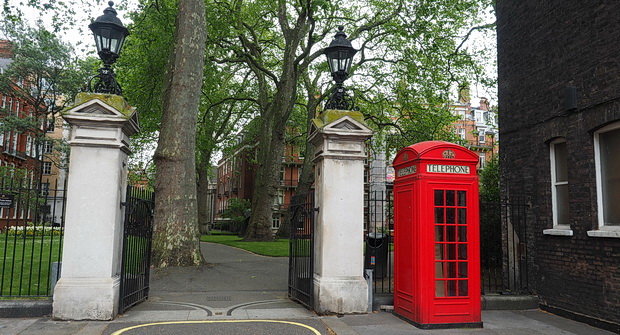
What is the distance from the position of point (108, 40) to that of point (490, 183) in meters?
11.6

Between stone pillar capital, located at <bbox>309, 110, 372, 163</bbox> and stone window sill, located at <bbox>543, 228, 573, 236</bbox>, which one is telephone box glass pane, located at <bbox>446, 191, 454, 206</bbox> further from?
stone window sill, located at <bbox>543, 228, 573, 236</bbox>

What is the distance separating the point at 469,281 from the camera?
702cm

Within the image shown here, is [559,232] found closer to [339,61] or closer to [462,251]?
[462,251]

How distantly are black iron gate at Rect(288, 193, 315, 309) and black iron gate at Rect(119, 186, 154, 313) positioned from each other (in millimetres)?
2717

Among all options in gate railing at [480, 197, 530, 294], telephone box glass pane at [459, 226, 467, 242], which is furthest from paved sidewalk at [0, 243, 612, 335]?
telephone box glass pane at [459, 226, 467, 242]

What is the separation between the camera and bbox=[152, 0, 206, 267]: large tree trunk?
11.1 m

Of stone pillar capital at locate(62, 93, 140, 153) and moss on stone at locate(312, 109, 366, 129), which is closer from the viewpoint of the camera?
stone pillar capital at locate(62, 93, 140, 153)

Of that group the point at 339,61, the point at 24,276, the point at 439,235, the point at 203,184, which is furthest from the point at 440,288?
the point at 203,184

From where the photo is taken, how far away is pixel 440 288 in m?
7.01

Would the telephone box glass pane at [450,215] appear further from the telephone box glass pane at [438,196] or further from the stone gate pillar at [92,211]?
the stone gate pillar at [92,211]

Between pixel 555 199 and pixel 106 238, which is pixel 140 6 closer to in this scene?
pixel 106 238

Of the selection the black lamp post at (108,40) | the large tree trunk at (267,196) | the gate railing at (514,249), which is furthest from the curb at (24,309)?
the large tree trunk at (267,196)

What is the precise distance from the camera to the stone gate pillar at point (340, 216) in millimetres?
Answer: 7625

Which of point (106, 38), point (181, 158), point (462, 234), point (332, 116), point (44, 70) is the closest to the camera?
point (462, 234)
